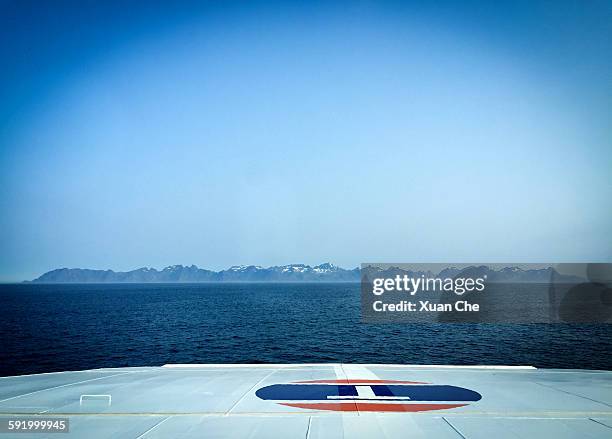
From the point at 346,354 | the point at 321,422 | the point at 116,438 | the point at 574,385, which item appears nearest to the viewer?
the point at 116,438

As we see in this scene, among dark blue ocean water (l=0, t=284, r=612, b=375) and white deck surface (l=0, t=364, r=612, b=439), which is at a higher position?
white deck surface (l=0, t=364, r=612, b=439)

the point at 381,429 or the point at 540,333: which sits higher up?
the point at 381,429

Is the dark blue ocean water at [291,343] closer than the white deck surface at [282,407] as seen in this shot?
No

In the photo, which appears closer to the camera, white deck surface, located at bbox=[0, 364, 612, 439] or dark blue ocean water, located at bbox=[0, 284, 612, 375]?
white deck surface, located at bbox=[0, 364, 612, 439]

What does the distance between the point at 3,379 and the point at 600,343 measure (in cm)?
5910

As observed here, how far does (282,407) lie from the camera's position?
869 centimetres

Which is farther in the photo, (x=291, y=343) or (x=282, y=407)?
(x=291, y=343)

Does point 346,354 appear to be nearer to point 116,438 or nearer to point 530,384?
point 530,384

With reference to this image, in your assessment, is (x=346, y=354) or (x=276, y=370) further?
(x=346, y=354)

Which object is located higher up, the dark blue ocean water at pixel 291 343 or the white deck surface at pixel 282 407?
the white deck surface at pixel 282 407

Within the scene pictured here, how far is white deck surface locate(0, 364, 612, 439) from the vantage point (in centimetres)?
712

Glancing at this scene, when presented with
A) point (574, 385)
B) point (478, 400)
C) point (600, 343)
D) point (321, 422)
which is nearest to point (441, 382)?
point (478, 400)

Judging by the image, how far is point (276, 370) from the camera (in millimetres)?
13453

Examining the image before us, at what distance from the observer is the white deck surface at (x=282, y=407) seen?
7.12 metres
